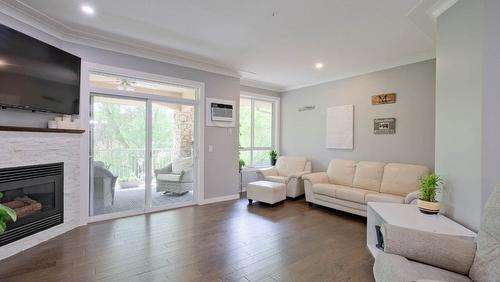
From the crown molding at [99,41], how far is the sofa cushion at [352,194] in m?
3.22

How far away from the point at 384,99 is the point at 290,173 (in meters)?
2.51

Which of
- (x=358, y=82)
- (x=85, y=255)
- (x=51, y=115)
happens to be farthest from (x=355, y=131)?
(x=51, y=115)

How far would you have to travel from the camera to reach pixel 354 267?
7.73 ft

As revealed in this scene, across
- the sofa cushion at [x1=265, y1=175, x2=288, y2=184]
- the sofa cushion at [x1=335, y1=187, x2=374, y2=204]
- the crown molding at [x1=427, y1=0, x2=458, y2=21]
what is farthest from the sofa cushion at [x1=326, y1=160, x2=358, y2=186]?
the crown molding at [x1=427, y1=0, x2=458, y2=21]

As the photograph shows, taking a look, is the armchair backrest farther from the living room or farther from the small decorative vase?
the small decorative vase

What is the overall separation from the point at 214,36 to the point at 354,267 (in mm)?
3372

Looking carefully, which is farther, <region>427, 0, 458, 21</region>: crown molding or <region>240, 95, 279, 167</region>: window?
<region>240, 95, 279, 167</region>: window

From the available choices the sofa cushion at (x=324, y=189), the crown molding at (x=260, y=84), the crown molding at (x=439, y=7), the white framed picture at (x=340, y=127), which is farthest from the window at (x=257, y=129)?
the crown molding at (x=439, y=7)

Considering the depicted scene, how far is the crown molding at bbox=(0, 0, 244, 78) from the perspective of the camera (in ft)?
8.68

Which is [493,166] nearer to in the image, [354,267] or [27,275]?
[354,267]

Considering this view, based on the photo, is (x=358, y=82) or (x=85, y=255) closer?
(x=85, y=255)

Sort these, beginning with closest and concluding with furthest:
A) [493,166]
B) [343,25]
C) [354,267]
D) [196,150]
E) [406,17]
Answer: [493,166] < [354,267] < [406,17] < [343,25] < [196,150]

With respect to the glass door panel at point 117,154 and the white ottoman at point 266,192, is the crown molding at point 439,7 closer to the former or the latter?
the white ottoman at point 266,192

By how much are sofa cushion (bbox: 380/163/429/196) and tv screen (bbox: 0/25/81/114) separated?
5.02 meters
